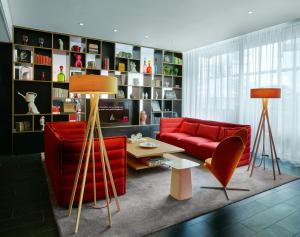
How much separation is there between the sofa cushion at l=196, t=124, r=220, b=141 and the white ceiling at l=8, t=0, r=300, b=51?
225cm

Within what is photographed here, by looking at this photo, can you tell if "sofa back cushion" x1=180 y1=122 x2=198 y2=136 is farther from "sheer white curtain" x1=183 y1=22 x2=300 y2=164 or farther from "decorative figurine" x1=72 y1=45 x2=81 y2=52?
"decorative figurine" x1=72 y1=45 x2=81 y2=52

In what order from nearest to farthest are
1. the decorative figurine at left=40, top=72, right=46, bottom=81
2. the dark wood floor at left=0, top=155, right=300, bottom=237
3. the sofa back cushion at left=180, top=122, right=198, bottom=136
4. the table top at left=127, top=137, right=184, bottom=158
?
the dark wood floor at left=0, top=155, right=300, bottom=237, the table top at left=127, top=137, right=184, bottom=158, the decorative figurine at left=40, top=72, right=46, bottom=81, the sofa back cushion at left=180, top=122, right=198, bottom=136

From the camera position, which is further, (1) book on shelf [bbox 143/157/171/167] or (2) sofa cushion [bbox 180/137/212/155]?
(2) sofa cushion [bbox 180/137/212/155]

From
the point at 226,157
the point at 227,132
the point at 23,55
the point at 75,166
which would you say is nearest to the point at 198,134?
the point at 227,132

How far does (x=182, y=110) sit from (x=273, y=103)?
316 centimetres

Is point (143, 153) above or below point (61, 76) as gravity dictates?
below

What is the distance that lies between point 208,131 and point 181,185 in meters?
2.62

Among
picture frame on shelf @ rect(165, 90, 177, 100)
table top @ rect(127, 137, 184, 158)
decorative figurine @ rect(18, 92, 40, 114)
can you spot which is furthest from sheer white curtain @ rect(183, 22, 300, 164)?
decorative figurine @ rect(18, 92, 40, 114)

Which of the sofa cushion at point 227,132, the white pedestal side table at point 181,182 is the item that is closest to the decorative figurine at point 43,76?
the white pedestal side table at point 181,182

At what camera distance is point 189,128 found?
596cm

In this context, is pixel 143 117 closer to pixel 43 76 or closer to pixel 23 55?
pixel 43 76

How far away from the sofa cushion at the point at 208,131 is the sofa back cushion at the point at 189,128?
15 centimetres

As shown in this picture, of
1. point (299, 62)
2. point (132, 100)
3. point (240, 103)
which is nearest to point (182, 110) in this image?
point (132, 100)

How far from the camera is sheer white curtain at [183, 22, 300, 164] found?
465cm
